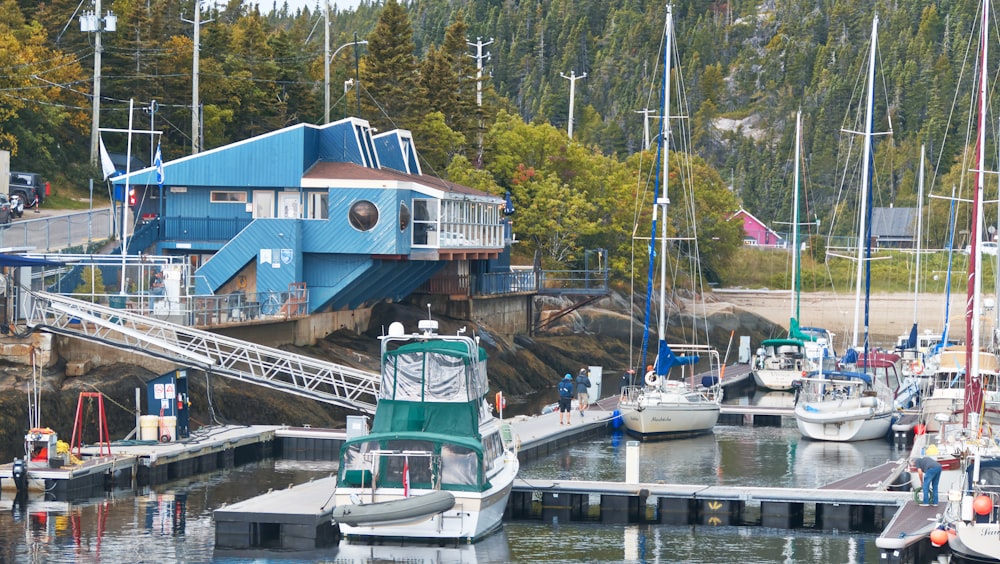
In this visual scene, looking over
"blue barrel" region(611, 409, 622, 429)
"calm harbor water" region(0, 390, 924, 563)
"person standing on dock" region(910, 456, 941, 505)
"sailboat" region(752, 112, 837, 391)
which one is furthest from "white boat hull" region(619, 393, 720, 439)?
"person standing on dock" region(910, 456, 941, 505)

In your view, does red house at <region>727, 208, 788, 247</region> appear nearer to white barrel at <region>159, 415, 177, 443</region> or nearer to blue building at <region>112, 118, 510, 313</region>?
blue building at <region>112, 118, 510, 313</region>

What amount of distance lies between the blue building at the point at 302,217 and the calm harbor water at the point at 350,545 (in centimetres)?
1230

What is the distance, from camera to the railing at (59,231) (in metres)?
53.6

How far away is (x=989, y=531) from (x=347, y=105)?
65557mm

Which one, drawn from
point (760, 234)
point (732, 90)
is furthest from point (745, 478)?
point (732, 90)

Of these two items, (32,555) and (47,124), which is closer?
(32,555)

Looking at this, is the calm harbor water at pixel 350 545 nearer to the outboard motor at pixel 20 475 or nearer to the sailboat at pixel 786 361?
the outboard motor at pixel 20 475

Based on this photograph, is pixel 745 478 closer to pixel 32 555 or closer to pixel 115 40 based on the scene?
pixel 32 555

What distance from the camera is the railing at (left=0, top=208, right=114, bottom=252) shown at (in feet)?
176

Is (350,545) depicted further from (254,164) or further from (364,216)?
(254,164)

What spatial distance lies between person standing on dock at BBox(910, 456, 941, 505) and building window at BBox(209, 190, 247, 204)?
29260 millimetres

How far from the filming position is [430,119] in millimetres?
86312

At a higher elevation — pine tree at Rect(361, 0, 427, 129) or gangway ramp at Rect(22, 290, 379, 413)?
pine tree at Rect(361, 0, 427, 129)

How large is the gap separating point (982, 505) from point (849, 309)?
246 ft
